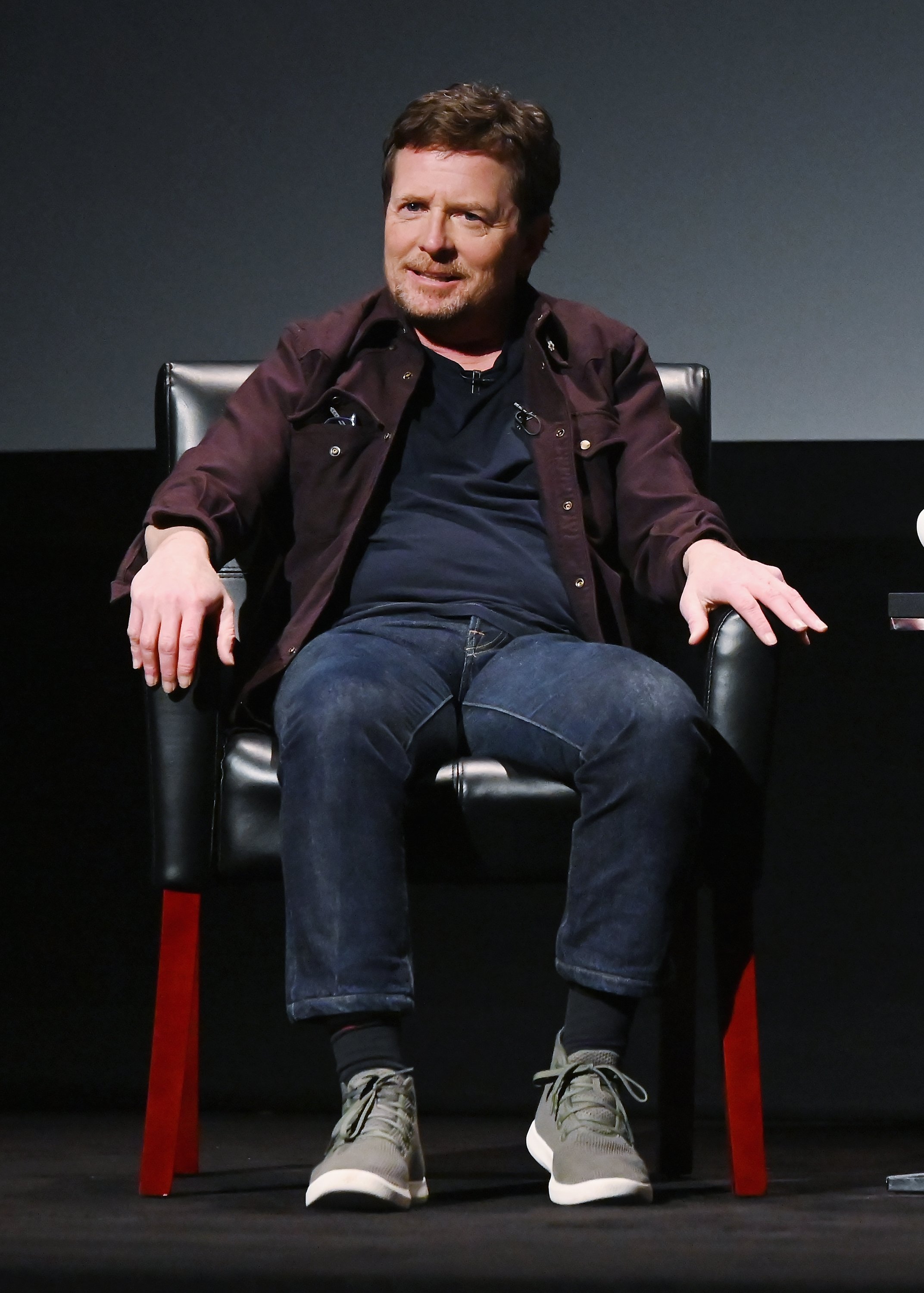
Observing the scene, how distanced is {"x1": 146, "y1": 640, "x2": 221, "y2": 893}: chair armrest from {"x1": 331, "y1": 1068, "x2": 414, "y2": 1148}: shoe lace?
0.32 meters

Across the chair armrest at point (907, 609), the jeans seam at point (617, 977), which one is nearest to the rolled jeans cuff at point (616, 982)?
the jeans seam at point (617, 977)

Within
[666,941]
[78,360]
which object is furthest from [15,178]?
[666,941]

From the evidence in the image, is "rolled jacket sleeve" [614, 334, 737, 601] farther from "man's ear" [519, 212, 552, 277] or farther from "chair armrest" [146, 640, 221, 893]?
"chair armrest" [146, 640, 221, 893]

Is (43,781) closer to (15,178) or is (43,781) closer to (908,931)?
(15,178)

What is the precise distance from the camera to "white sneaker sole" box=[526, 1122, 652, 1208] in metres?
1.39

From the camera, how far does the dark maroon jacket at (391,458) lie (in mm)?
1741

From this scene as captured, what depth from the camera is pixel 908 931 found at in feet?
7.54

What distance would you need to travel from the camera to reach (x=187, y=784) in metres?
Result: 1.64

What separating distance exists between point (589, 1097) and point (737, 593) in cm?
48

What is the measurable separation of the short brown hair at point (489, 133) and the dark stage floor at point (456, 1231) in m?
1.07

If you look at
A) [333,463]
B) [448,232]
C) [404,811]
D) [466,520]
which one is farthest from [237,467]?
[404,811]

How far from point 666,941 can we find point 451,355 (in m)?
0.77

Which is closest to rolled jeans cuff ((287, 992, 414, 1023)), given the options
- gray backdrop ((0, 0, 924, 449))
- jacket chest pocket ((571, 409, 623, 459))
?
jacket chest pocket ((571, 409, 623, 459))

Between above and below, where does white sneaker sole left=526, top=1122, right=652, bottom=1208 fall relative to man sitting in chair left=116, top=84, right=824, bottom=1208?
below
